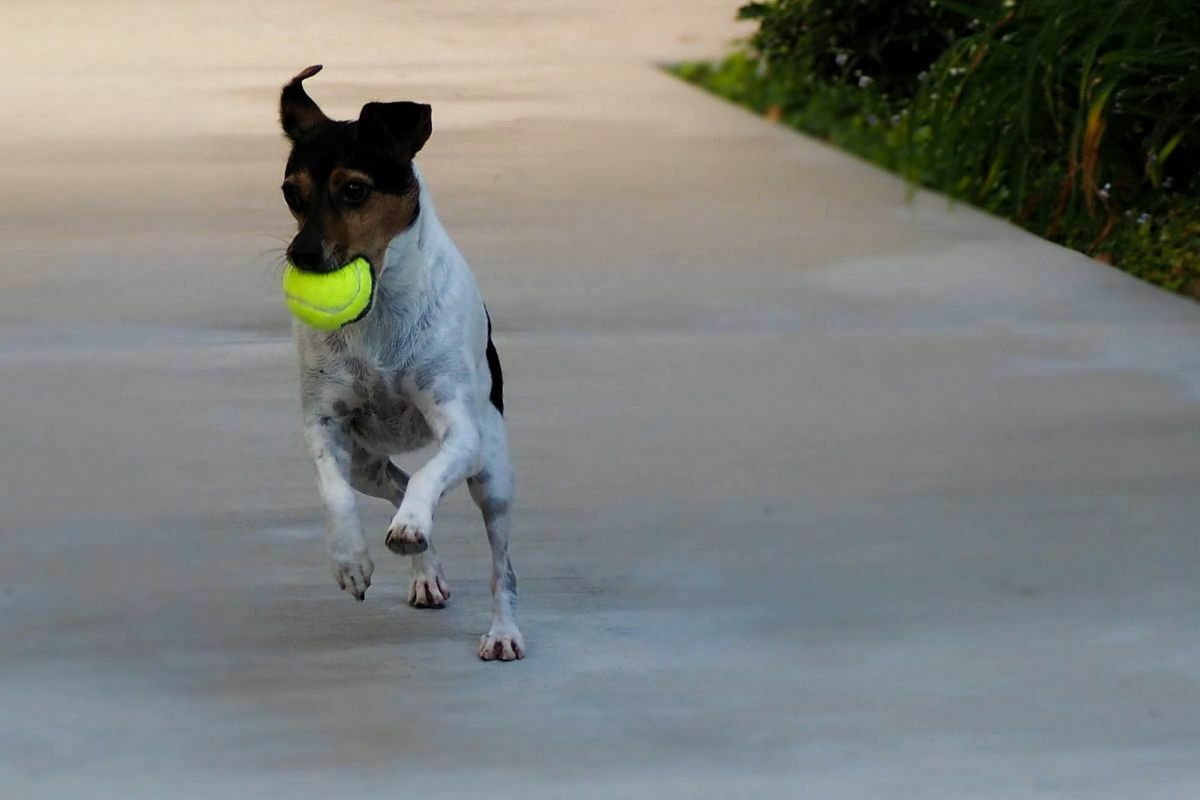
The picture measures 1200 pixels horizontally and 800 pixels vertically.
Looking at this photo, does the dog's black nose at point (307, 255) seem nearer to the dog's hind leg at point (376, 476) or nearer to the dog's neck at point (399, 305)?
the dog's neck at point (399, 305)

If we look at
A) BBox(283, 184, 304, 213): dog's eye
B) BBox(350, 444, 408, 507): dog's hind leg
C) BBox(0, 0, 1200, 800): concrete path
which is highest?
BBox(283, 184, 304, 213): dog's eye

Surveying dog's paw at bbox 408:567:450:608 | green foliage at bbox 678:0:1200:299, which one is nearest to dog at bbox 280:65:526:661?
dog's paw at bbox 408:567:450:608

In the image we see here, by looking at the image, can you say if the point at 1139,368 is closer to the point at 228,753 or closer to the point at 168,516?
the point at 168,516

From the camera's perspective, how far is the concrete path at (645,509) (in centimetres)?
477

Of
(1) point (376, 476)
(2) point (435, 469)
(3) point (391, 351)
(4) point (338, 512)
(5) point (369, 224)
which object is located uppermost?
(5) point (369, 224)

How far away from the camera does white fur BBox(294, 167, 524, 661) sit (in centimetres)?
518

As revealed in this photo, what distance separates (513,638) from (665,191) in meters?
6.23

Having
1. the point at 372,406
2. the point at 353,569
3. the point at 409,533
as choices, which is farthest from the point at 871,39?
the point at 409,533

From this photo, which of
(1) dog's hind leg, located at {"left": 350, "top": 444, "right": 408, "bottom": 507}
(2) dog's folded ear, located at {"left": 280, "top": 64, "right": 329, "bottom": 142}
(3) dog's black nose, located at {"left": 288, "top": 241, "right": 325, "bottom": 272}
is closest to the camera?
(3) dog's black nose, located at {"left": 288, "top": 241, "right": 325, "bottom": 272}

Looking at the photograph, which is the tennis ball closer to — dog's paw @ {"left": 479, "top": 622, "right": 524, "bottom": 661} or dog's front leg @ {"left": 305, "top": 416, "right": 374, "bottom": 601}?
dog's front leg @ {"left": 305, "top": 416, "right": 374, "bottom": 601}

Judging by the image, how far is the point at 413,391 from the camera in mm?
5234

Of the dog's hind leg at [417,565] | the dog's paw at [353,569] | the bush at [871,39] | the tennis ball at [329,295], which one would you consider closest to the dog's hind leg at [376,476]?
the dog's hind leg at [417,565]

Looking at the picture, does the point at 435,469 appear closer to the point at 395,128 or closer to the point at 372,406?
the point at 372,406

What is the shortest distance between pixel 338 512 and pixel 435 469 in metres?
0.24
